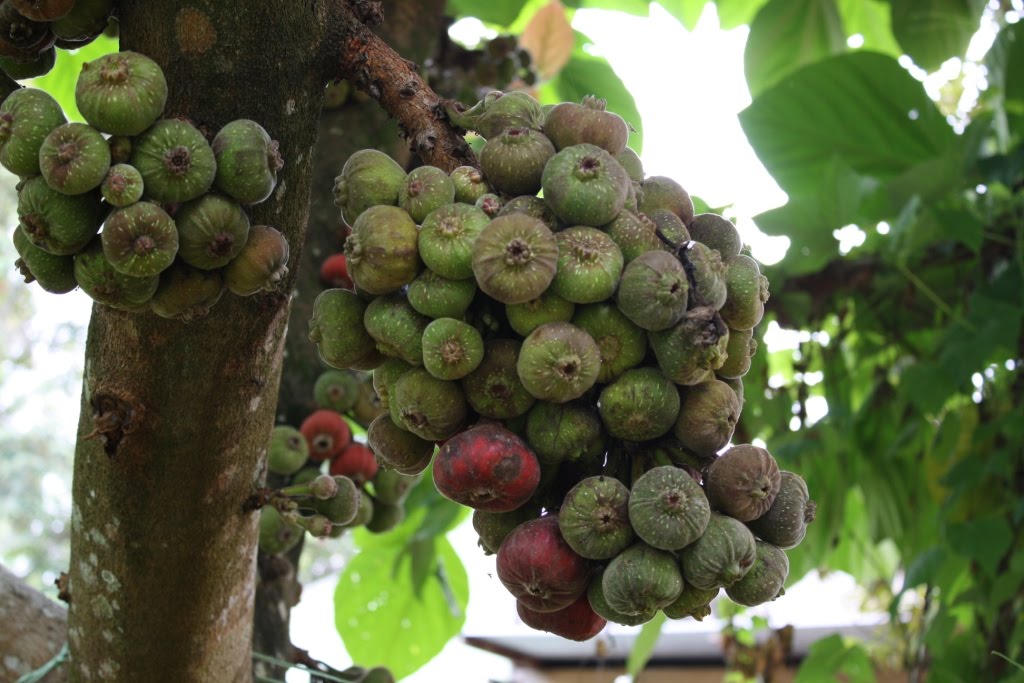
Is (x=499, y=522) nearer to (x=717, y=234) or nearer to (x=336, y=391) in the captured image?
(x=717, y=234)

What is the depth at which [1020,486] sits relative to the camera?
2.15 meters

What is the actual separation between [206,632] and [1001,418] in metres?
1.74

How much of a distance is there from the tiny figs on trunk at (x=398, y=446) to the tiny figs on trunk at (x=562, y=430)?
0.38ft

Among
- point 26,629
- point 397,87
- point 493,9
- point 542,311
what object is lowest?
point 26,629

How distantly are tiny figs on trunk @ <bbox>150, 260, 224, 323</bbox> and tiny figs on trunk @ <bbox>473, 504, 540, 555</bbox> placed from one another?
1.03 ft

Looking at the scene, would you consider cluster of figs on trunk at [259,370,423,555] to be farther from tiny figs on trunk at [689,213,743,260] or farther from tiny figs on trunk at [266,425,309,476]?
tiny figs on trunk at [689,213,743,260]

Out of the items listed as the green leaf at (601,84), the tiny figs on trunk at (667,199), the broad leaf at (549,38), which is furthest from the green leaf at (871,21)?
the tiny figs on trunk at (667,199)

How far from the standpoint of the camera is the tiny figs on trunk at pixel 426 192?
0.87 meters

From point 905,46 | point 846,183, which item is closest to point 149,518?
point 846,183

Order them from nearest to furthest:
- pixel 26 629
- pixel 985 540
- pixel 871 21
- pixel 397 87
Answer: pixel 397 87, pixel 26 629, pixel 985 540, pixel 871 21

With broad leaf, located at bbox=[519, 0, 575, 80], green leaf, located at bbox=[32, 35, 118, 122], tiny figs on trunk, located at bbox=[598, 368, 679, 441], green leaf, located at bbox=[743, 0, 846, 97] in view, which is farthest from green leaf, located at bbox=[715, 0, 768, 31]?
tiny figs on trunk, located at bbox=[598, 368, 679, 441]

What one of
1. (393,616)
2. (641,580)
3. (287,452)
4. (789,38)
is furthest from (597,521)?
(789,38)

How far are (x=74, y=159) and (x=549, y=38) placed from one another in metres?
1.64

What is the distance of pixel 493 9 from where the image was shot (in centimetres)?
230
